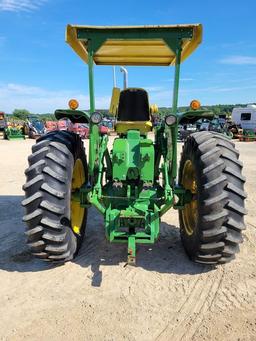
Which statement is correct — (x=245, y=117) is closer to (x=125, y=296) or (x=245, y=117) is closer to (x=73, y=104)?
(x=73, y=104)

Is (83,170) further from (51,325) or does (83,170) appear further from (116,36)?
(51,325)

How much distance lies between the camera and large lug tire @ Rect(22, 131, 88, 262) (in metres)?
3.71

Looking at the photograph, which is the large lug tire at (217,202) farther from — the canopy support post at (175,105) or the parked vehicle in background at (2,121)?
the parked vehicle in background at (2,121)

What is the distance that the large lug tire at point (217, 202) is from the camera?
143 inches

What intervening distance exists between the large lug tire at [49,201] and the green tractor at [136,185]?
10 millimetres

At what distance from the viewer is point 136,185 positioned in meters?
4.41

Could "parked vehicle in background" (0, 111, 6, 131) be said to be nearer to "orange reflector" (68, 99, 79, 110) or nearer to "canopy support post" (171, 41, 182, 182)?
"orange reflector" (68, 99, 79, 110)

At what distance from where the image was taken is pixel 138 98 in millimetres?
5320

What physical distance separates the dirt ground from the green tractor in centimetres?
25

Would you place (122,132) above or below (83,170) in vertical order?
above

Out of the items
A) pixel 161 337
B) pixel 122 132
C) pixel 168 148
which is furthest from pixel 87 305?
pixel 122 132

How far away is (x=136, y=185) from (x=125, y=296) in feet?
4.57

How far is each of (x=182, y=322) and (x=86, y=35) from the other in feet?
9.89

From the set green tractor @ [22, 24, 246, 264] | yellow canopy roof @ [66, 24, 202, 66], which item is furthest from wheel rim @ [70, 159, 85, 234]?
yellow canopy roof @ [66, 24, 202, 66]
